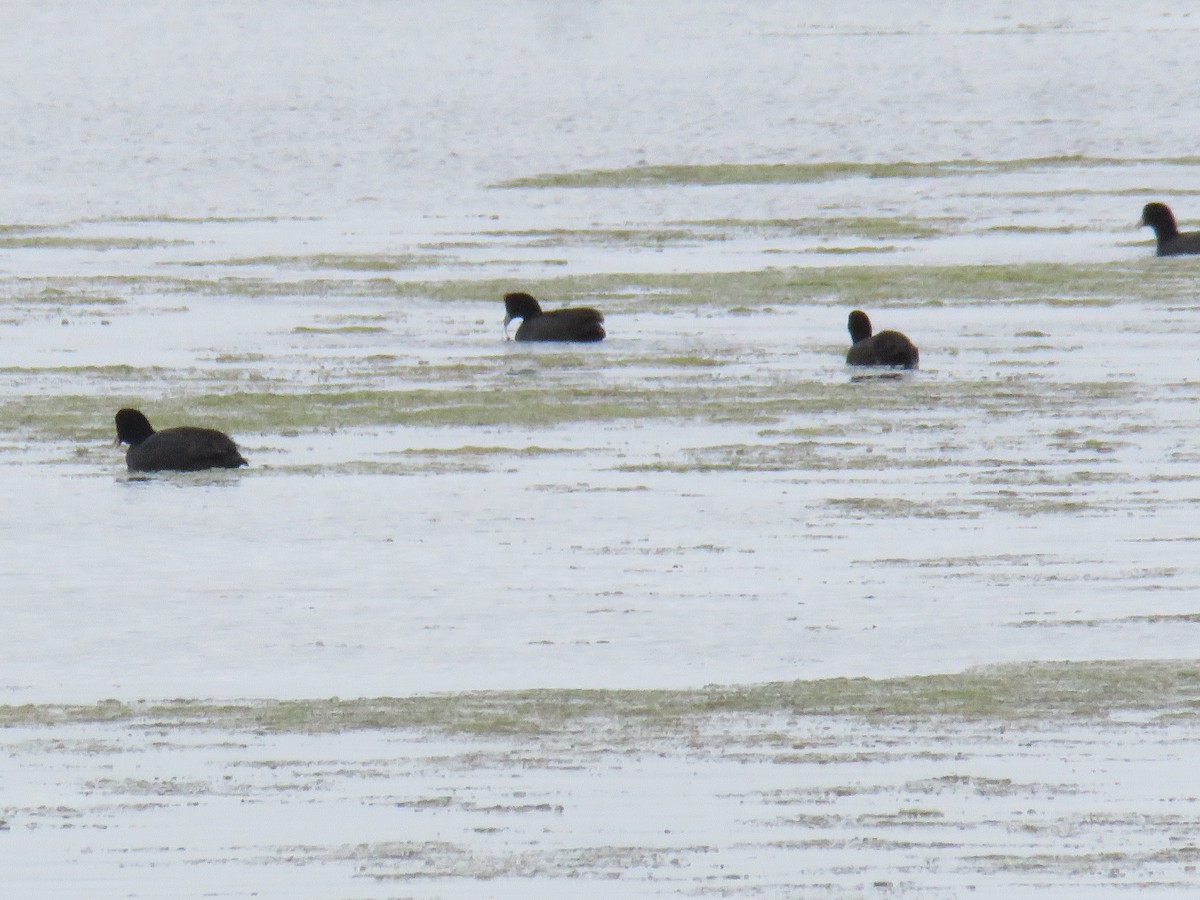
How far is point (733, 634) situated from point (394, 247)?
1888 cm

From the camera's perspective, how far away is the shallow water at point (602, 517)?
7449mm

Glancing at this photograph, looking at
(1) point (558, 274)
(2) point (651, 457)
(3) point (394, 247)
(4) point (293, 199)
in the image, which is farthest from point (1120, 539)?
(4) point (293, 199)

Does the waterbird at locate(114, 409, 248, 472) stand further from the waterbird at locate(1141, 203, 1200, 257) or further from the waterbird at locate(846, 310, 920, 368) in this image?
the waterbird at locate(1141, 203, 1200, 257)

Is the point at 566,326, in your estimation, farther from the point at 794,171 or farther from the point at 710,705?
the point at 794,171

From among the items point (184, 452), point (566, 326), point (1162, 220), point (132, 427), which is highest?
point (1162, 220)

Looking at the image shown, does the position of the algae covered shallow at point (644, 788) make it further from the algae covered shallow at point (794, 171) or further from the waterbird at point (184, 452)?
the algae covered shallow at point (794, 171)

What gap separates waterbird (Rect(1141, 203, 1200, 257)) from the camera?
26109mm

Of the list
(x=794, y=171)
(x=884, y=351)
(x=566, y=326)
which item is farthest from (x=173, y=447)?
(x=794, y=171)

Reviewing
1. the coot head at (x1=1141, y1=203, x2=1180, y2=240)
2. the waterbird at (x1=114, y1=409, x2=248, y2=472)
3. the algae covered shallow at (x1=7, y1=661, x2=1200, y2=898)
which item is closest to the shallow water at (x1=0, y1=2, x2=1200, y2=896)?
the algae covered shallow at (x1=7, y1=661, x2=1200, y2=898)

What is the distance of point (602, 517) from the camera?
1331cm

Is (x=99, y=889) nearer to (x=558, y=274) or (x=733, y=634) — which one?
(x=733, y=634)

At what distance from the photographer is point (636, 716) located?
892cm

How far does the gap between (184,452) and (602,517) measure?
279 cm

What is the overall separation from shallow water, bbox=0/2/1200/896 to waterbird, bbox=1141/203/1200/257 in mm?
327
